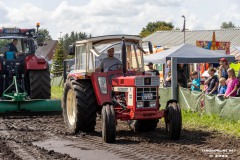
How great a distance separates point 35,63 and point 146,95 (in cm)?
628

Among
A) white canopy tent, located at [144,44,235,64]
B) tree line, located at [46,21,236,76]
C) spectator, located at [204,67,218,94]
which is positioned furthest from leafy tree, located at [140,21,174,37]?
spectator, located at [204,67,218,94]

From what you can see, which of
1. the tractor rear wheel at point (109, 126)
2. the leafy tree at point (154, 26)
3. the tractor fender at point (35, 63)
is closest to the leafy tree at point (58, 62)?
the leafy tree at point (154, 26)

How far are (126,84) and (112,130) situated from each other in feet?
3.53

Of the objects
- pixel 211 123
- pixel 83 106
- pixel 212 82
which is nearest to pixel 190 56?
pixel 212 82

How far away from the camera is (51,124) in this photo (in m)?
13.1

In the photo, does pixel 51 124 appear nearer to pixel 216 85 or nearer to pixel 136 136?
pixel 136 136

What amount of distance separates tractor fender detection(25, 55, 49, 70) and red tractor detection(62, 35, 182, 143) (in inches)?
157

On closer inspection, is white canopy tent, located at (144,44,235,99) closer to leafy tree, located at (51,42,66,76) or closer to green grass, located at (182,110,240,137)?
green grass, located at (182,110,240,137)

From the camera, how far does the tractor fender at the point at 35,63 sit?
1583 centimetres

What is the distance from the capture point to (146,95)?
34.4 feet

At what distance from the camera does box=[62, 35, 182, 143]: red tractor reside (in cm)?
1033

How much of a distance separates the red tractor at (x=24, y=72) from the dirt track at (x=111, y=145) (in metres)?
2.65

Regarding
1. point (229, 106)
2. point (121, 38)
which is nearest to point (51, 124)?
point (121, 38)

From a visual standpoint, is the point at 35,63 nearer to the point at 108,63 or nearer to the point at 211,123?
the point at 108,63
